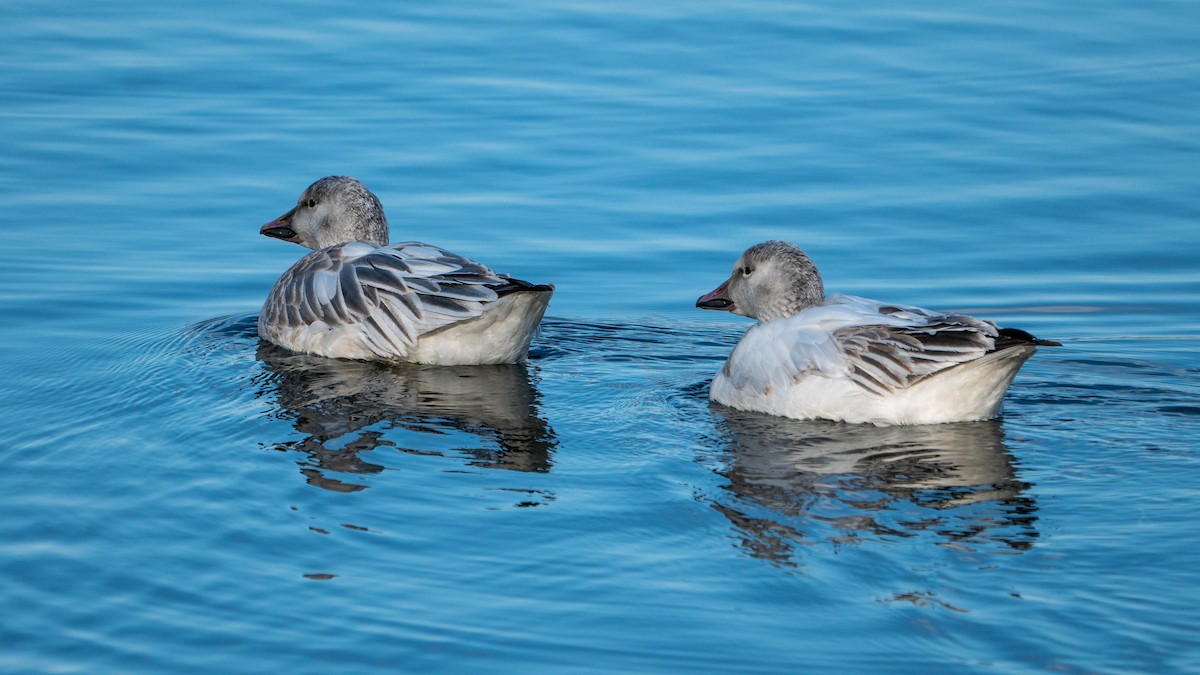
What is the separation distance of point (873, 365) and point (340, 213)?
537 cm

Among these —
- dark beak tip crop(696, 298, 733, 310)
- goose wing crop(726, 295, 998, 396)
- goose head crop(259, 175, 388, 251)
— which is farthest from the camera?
goose head crop(259, 175, 388, 251)

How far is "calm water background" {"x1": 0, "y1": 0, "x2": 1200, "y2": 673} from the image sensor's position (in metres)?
6.73

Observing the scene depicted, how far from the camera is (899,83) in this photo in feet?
62.5

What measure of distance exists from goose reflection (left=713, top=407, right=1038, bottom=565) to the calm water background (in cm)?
4

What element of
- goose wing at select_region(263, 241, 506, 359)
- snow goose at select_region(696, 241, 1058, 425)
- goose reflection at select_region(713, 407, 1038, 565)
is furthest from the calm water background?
goose wing at select_region(263, 241, 506, 359)

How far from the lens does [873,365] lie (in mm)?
9562

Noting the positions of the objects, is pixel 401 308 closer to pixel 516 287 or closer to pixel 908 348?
pixel 516 287

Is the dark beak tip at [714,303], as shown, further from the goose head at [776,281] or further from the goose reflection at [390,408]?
the goose reflection at [390,408]

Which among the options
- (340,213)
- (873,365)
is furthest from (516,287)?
(340,213)

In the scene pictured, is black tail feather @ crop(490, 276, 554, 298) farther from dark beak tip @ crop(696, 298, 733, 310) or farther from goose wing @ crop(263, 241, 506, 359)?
dark beak tip @ crop(696, 298, 733, 310)

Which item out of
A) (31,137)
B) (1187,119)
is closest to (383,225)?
(31,137)

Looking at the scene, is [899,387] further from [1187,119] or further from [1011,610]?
[1187,119]

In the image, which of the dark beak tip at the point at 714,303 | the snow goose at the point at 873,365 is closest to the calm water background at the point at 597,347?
the snow goose at the point at 873,365

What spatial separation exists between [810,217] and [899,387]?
5694mm
